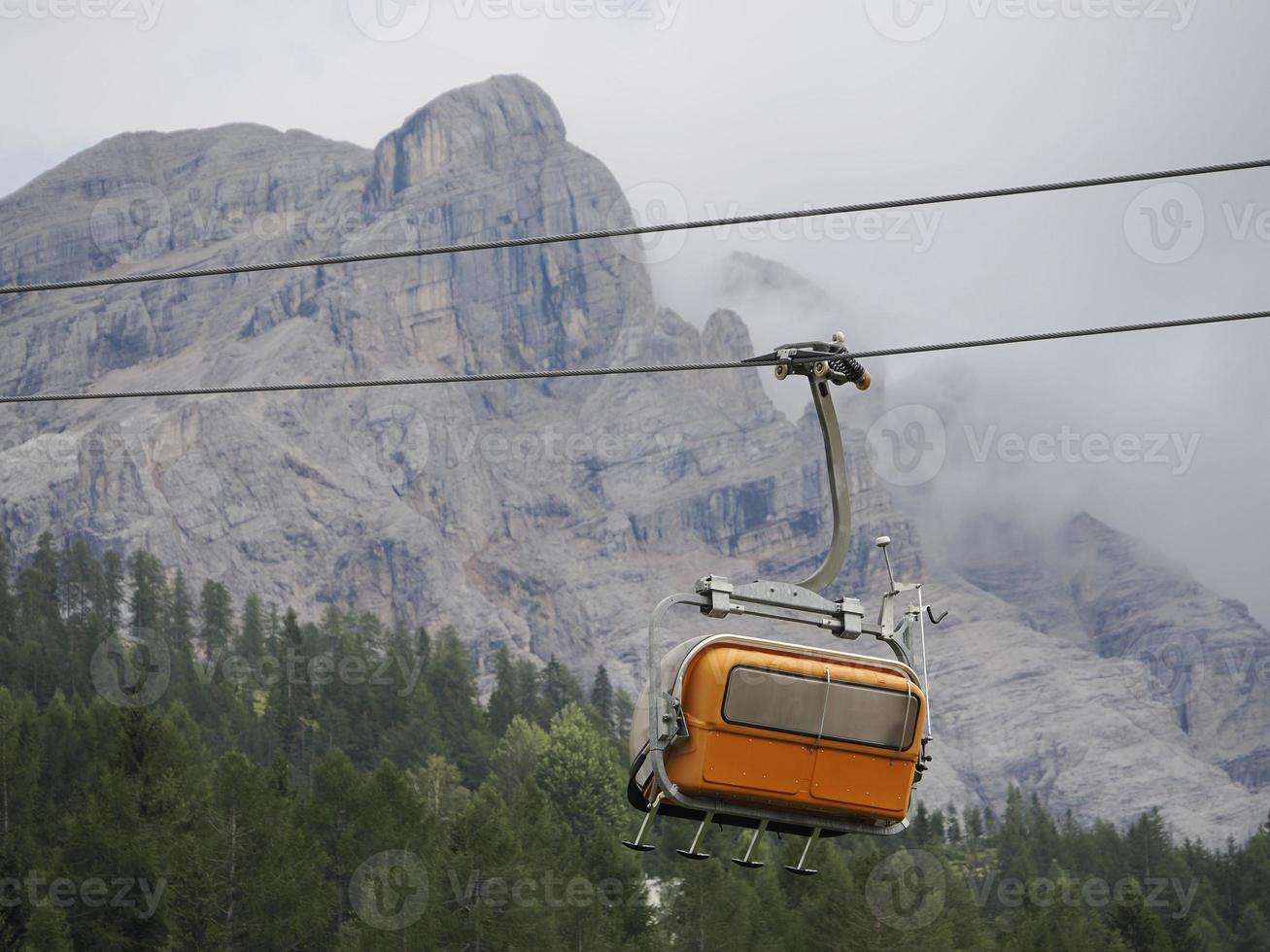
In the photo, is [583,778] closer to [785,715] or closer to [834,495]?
[834,495]

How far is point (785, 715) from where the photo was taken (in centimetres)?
1820

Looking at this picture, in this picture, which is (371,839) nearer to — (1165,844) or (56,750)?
(56,750)

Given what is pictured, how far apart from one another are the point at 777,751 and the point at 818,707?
0.56 metres

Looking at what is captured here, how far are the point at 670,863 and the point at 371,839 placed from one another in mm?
32815

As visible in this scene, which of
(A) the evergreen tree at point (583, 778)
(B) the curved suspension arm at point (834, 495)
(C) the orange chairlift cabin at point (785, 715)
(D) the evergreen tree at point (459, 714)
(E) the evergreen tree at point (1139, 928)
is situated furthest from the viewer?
(D) the evergreen tree at point (459, 714)

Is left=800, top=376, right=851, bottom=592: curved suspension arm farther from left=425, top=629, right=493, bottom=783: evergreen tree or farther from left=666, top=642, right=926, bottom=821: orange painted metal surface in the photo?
left=425, top=629, right=493, bottom=783: evergreen tree

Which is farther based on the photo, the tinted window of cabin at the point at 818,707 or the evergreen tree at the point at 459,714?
the evergreen tree at the point at 459,714

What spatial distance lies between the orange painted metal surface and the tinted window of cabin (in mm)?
42

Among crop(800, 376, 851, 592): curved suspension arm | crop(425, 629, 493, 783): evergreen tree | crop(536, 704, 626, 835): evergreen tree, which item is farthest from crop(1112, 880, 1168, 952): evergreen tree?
crop(425, 629, 493, 783): evergreen tree

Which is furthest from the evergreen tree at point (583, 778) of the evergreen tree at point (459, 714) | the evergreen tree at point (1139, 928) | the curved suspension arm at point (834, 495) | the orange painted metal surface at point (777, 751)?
the orange painted metal surface at point (777, 751)

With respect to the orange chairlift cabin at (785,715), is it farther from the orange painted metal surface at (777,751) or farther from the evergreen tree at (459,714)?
the evergreen tree at (459,714)

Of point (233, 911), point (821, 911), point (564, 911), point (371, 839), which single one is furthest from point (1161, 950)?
point (233, 911)

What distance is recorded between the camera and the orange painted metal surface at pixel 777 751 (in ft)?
59.5

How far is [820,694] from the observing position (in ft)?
59.8
